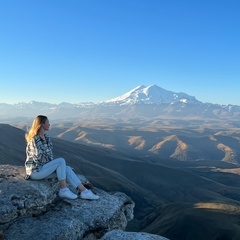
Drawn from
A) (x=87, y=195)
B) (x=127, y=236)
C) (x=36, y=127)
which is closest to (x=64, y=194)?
(x=87, y=195)

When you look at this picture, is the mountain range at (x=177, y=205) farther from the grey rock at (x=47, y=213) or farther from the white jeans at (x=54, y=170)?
the white jeans at (x=54, y=170)

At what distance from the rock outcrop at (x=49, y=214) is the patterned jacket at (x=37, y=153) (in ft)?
2.72

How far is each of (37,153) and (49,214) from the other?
2.86 m

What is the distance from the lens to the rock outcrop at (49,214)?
13133 mm

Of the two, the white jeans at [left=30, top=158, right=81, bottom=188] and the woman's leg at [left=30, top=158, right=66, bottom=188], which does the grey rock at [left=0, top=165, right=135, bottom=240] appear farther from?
the woman's leg at [left=30, top=158, right=66, bottom=188]

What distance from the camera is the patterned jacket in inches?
594

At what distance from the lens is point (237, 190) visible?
175375 mm

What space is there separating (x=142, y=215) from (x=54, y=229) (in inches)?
4705

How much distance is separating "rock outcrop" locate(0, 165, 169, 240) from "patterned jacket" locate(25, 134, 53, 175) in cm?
83

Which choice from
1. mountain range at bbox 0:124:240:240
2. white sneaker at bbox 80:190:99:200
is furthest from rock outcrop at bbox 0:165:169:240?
mountain range at bbox 0:124:240:240

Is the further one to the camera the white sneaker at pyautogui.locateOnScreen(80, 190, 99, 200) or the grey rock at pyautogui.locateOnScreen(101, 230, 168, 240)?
the white sneaker at pyautogui.locateOnScreen(80, 190, 99, 200)

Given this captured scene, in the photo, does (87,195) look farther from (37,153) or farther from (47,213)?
(37,153)

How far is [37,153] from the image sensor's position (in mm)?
15086

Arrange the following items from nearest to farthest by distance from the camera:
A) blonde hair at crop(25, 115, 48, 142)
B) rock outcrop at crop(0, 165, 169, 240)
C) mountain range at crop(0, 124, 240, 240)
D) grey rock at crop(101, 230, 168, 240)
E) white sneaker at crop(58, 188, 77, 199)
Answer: grey rock at crop(101, 230, 168, 240) → rock outcrop at crop(0, 165, 169, 240) → blonde hair at crop(25, 115, 48, 142) → white sneaker at crop(58, 188, 77, 199) → mountain range at crop(0, 124, 240, 240)
